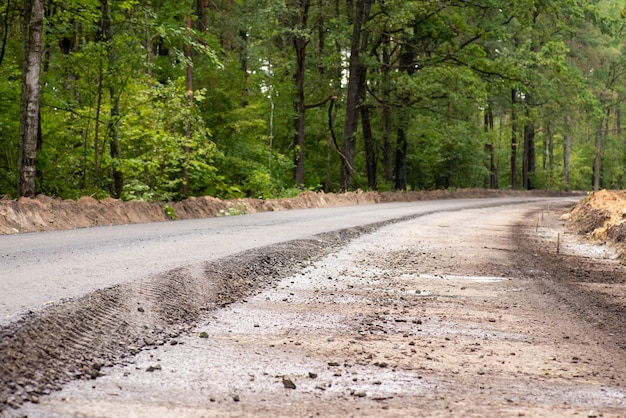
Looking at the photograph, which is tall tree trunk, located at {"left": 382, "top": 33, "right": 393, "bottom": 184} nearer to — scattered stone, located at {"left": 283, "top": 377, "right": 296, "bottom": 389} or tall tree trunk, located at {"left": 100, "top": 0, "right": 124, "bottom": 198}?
tall tree trunk, located at {"left": 100, "top": 0, "right": 124, "bottom": 198}

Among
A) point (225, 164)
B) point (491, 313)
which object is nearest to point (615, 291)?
point (491, 313)

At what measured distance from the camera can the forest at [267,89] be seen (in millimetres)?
15797

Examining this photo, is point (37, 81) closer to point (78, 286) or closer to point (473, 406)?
point (78, 286)

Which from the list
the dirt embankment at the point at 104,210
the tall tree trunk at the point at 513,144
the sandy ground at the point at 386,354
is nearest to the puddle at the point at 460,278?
the sandy ground at the point at 386,354

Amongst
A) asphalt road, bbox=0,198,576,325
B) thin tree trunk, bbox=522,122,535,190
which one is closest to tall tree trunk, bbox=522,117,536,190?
thin tree trunk, bbox=522,122,535,190

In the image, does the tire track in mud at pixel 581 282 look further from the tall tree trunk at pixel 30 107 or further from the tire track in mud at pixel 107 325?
the tall tree trunk at pixel 30 107

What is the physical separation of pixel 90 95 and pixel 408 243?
8715 millimetres

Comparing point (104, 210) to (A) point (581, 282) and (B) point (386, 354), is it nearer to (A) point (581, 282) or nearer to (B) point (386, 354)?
(A) point (581, 282)

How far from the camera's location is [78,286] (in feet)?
18.8

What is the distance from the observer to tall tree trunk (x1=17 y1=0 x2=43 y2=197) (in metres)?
13.1

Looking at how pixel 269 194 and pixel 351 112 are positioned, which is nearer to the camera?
pixel 269 194

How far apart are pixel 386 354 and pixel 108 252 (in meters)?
5.02

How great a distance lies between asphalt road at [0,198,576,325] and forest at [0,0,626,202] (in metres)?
3.45

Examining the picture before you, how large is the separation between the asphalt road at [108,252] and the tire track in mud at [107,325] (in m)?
0.22
